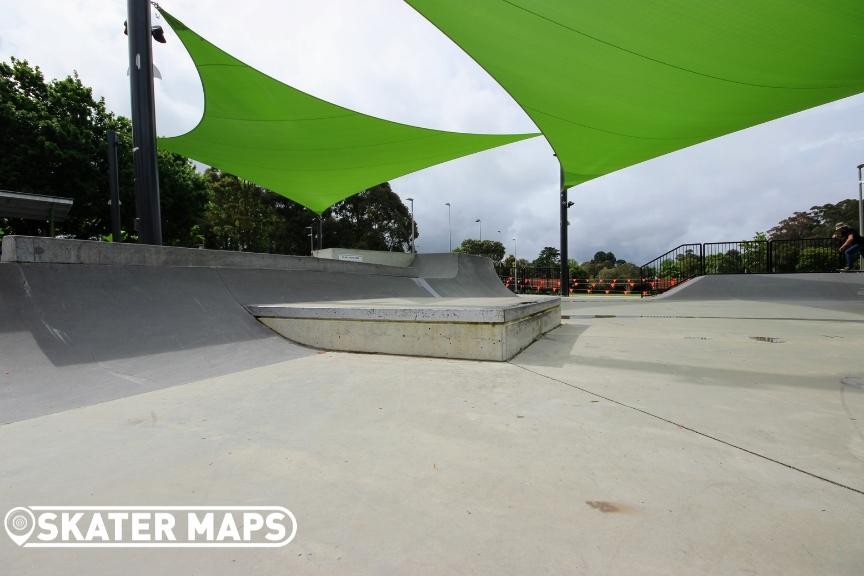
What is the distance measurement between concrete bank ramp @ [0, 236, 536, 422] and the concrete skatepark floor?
0.42m

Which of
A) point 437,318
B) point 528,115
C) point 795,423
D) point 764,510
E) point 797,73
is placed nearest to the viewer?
point 764,510

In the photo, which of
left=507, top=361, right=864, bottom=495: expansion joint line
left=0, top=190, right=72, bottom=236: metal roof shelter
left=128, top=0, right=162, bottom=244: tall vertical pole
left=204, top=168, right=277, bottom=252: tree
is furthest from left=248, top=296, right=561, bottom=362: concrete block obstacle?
left=204, top=168, right=277, bottom=252: tree

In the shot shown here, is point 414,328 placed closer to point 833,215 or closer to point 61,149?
point 61,149

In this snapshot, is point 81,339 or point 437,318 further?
point 437,318

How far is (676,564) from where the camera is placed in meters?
1.10

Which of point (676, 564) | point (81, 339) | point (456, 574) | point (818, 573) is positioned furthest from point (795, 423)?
point (81, 339)

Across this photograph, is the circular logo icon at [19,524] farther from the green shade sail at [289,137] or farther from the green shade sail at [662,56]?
the green shade sail at [289,137]

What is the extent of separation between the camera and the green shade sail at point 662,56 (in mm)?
4637

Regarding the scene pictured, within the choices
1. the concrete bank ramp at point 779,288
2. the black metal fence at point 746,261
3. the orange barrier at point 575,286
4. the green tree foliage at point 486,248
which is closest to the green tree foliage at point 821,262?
the black metal fence at point 746,261

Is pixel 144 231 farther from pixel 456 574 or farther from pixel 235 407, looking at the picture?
pixel 456 574

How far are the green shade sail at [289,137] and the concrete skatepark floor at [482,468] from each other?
802cm

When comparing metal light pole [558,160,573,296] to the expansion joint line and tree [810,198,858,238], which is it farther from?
tree [810,198,858,238]

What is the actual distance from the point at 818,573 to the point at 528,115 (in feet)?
26.3

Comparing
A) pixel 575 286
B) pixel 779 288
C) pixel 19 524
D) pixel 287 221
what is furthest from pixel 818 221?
pixel 19 524
